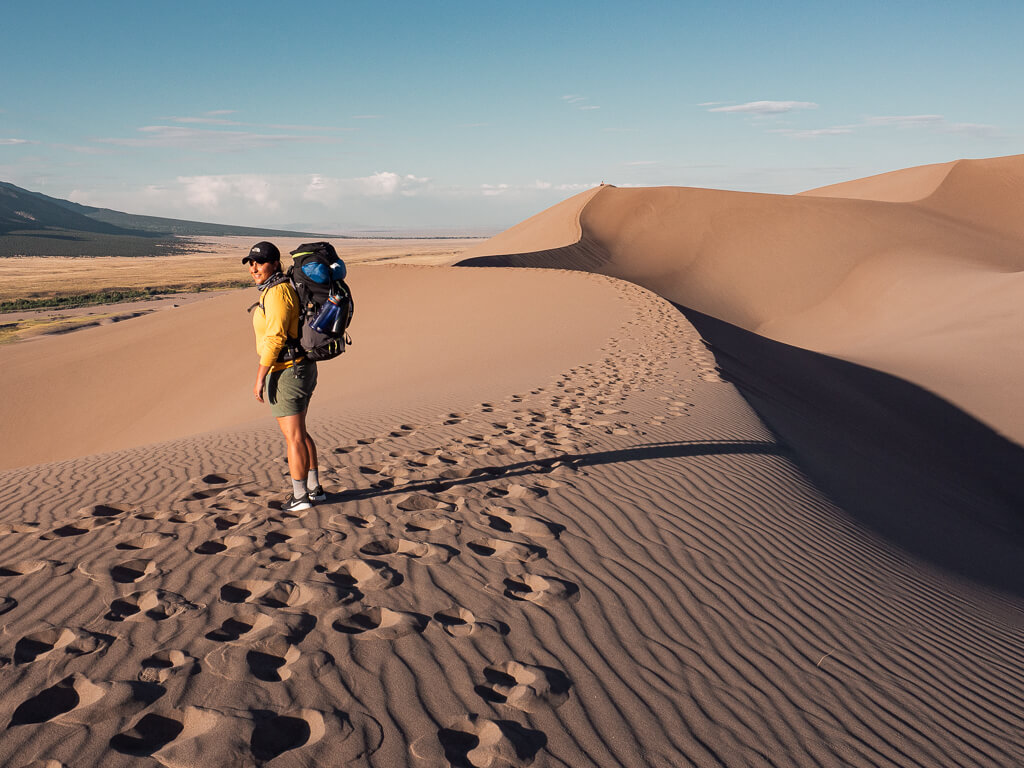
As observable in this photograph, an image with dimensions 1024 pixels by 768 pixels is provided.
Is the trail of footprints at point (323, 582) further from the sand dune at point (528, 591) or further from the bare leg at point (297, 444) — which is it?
the bare leg at point (297, 444)

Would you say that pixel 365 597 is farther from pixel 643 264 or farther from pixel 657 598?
pixel 643 264

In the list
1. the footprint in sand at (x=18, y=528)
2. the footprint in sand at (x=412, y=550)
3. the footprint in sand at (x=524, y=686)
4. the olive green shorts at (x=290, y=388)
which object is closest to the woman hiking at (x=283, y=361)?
the olive green shorts at (x=290, y=388)

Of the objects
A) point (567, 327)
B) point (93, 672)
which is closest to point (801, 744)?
point (93, 672)

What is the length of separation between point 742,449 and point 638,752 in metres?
5.03

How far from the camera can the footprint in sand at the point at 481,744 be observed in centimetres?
250

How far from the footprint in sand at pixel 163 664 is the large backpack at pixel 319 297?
6.97 ft

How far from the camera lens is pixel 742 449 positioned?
23.7ft

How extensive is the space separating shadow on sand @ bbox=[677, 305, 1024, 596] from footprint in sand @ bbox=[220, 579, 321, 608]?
4965 mm

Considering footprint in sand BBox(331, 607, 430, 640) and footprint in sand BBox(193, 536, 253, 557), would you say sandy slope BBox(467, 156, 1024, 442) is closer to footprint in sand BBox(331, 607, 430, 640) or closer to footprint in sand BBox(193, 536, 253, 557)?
footprint in sand BBox(331, 607, 430, 640)

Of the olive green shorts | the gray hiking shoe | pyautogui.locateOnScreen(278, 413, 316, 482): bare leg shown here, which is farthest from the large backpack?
the gray hiking shoe

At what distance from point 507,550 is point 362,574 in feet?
2.99

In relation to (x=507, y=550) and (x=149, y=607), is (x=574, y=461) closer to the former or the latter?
(x=507, y=550)

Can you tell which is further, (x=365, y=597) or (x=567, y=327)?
(x=567, y=327)

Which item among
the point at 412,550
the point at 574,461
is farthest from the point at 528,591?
the point at 574,461
